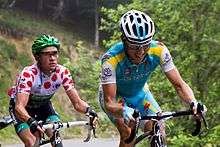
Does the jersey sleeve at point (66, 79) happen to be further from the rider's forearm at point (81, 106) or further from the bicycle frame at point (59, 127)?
the bicycle frame at point (59, 127)

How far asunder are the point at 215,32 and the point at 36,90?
28.8 ft

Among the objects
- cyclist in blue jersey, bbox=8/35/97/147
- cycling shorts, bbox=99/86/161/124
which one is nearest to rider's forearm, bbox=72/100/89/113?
cyclist in blue jersey, bbox=8/35/97/147

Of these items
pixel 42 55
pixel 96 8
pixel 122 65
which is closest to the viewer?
pixel 122 65

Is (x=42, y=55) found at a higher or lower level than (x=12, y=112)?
higher

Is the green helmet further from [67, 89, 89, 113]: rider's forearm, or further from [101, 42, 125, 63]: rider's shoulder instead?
[101, 42, 125, 63]: rider's shoulder

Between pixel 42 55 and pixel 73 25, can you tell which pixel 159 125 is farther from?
pixel 73 25

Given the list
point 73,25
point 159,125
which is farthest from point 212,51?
point 73,25

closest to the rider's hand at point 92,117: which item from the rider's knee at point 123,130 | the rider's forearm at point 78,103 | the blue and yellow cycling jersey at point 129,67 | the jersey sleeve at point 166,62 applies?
the rider's forearm at point 78,103

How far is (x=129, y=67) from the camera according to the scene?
5.82 meters

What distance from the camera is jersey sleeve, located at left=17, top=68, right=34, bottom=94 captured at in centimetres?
633

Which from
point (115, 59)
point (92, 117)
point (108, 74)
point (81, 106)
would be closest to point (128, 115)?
point (108, 74)

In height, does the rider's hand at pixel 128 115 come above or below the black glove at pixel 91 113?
above

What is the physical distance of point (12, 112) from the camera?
6.78 m

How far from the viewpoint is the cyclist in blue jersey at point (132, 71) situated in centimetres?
543
